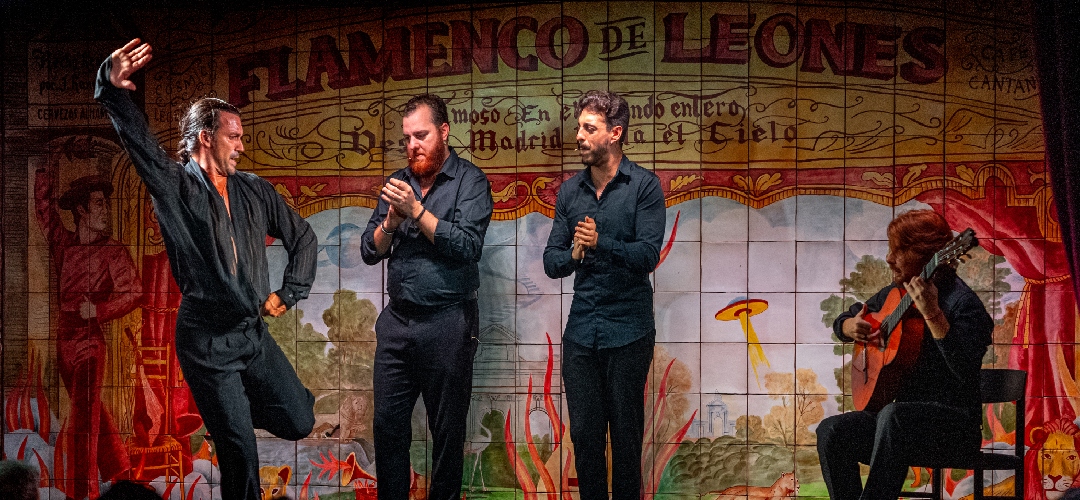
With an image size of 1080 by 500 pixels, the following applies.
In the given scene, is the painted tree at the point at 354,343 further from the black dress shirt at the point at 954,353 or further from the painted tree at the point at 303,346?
the black dress shirt at the point at 954,353

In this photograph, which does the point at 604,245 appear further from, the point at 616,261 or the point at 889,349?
the point at 889,349

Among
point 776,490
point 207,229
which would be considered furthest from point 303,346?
point 776,490

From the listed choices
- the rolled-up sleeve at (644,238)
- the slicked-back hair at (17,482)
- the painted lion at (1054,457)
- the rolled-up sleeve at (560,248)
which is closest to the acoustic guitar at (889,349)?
the painted lion at (1054,457)

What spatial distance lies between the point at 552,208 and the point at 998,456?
88.6 inches

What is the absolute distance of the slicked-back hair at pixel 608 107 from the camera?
391cm

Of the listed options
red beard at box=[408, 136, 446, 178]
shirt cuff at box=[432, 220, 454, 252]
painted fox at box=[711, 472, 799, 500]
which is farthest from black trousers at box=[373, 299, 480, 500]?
painted fox at box=[711, 472, 799, 500]

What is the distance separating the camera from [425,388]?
12.7 feet

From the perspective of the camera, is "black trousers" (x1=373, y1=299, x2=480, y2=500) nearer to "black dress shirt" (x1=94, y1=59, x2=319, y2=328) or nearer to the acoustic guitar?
"black dress shirt" (x1=94, y1=59, x2=319, y2=328)

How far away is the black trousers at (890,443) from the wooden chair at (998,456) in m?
0.04

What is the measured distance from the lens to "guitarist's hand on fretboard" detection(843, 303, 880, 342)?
4.00 meters

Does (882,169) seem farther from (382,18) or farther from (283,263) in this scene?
(283,263)

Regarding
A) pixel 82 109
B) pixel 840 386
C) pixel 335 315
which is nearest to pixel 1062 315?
pixel 840 386

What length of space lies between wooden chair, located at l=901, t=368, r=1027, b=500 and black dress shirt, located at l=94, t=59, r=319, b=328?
2.85 m

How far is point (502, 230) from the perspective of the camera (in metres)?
4.48
